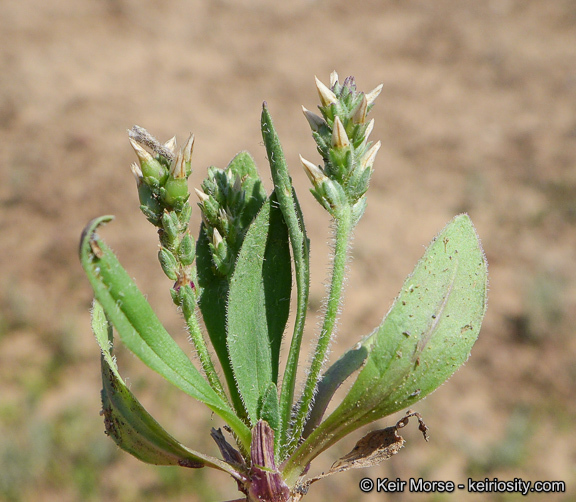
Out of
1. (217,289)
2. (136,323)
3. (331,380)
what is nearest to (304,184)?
(217,289)

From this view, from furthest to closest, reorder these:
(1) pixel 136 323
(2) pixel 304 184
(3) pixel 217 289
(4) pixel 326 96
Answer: (2) pixel 304 184 < (3) pixel 217 289 < (4) pixel 326 96 < (1) pixel 136 323

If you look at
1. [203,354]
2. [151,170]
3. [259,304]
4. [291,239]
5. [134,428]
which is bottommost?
[134,428]

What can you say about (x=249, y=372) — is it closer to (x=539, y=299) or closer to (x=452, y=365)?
(x=452, y=365)

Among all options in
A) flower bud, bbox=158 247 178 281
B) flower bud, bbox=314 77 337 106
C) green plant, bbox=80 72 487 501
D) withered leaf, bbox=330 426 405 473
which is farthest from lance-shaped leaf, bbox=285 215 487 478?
flower bud, bbox=158 247 178 281

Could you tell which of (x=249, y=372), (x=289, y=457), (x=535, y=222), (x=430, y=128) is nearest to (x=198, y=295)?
(x=249, y=372)

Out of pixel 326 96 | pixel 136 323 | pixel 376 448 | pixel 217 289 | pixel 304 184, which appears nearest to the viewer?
pixel 136 323

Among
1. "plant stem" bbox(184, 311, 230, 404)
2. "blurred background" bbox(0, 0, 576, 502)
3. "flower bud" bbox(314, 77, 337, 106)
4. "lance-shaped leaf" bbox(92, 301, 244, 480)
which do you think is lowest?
"lance-shaped leaf" bbox(92, 301, 244, 480)

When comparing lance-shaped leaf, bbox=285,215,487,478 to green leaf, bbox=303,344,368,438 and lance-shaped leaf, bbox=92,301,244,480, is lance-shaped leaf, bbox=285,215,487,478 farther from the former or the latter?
lance-shaped leaf, bbox=92,301,244,480

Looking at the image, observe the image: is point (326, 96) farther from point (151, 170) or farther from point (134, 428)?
point (134, 428)
